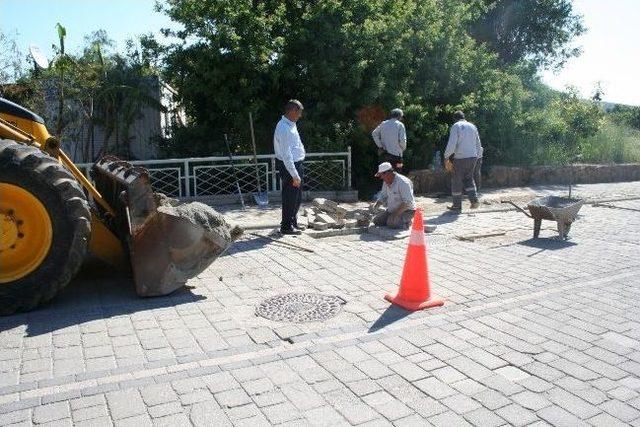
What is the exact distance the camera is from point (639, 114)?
30.4 metres

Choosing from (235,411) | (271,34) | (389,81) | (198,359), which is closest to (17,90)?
(271,34)

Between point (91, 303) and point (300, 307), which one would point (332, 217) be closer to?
point (300, 307)

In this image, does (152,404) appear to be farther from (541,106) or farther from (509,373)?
(541,106)

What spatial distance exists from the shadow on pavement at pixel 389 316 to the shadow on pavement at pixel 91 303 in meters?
1.82

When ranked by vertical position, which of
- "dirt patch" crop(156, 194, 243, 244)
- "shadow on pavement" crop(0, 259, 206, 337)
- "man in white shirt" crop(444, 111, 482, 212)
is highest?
"man in white shirt" crop(444, 111, 482, 212)

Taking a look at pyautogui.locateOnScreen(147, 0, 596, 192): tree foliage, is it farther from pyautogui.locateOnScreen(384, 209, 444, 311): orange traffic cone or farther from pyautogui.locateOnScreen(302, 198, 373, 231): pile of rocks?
pyautogui.locateOnScreen(384, 209, 444, 311): orange traffic cone

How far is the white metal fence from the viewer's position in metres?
11.9

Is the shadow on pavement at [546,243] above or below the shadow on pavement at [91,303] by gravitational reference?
above

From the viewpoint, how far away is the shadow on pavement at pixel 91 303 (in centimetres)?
484

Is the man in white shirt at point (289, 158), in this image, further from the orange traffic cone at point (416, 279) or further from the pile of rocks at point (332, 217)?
the orange traffic cone at point (416, 279)

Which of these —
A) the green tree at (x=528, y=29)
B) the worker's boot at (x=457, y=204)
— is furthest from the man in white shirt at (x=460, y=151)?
the green tree at (x=528, y=29)

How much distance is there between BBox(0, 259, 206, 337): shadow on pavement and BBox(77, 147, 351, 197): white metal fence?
5580mm

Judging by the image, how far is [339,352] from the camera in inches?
168

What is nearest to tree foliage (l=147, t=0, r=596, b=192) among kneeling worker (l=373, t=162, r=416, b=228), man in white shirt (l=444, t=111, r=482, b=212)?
man in white shirt (l=444, t=111, r=482, b=212)
